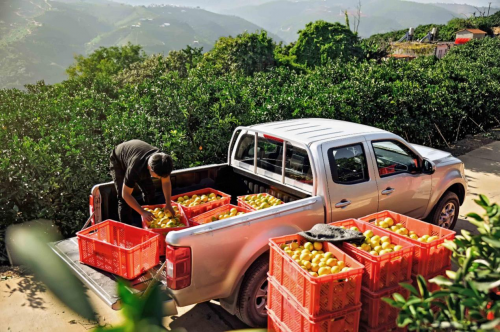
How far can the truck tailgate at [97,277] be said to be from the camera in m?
4.12

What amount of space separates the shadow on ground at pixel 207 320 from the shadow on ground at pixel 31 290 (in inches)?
68.2

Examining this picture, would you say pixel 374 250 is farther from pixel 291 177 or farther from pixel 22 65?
pixel 22 65

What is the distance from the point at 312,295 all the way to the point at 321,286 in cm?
12

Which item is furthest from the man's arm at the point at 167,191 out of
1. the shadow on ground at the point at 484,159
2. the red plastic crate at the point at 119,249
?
the shadow on ground at the point at 484,159

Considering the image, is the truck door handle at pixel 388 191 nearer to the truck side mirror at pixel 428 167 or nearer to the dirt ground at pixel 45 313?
the truck side mirror at pixel 428 167

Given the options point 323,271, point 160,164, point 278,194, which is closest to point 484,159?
point 278,194

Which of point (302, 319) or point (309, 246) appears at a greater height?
point (309, 246)

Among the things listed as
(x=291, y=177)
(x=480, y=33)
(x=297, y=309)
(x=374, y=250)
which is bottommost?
(x=297, y=309)

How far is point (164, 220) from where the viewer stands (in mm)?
4996

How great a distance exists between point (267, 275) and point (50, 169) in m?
3.93

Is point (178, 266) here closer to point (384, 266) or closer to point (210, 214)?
point (210, 214)

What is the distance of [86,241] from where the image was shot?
4.57m

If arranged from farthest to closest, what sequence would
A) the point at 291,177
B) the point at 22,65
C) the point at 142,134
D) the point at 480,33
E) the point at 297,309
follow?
1. the point at 22,65
2. the point at 480,33
3. the point at 142,134
4. the point at 291,177
5. the point at 297,309

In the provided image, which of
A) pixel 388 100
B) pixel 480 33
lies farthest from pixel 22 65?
pixel 388 100
